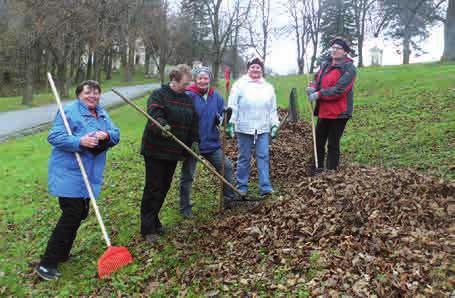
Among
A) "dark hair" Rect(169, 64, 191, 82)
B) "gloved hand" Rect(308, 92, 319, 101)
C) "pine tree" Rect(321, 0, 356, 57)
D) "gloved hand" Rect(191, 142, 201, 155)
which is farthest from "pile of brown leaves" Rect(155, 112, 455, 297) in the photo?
"pine tree" Rect(321, 0, 356, 57)

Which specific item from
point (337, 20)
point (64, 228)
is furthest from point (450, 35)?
point (64, 228)

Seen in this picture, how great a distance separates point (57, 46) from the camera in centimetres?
2794

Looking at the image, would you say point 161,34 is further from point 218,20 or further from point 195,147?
point 195,147

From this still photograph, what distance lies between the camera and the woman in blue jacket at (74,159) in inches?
174

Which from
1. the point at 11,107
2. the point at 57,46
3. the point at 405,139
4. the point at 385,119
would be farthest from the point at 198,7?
the point at 405,139

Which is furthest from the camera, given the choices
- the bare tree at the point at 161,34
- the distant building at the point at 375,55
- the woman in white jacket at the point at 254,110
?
the distant building at the point at 375,55

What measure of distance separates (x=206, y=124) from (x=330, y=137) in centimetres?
214

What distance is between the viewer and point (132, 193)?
7844 millimetres

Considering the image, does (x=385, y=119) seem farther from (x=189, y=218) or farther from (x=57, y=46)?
(x=57, y=46)

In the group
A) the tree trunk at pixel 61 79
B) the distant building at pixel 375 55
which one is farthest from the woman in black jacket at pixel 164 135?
the distant building at pixel 375 55

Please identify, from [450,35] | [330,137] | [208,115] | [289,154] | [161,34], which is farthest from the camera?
[161,34]

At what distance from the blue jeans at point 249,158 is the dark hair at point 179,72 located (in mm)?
1590

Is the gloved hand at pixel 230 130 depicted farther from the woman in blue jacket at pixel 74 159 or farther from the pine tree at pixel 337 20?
the pine tree at pixel 337 20

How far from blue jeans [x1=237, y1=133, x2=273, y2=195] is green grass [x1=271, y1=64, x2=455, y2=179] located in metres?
2.70
